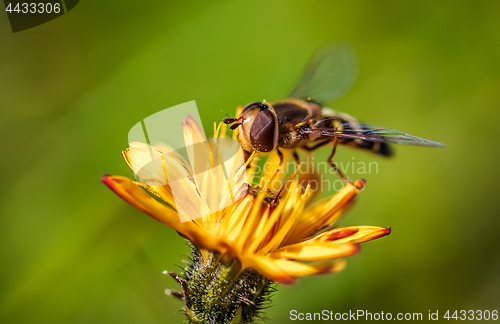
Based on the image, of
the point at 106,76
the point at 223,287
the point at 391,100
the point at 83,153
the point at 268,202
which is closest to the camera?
the point at 223,287

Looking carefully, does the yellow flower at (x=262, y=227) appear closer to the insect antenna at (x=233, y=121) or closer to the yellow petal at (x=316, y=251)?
the yellow petal at (x=316, y=251)

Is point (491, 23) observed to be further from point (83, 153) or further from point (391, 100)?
point (83, 153)

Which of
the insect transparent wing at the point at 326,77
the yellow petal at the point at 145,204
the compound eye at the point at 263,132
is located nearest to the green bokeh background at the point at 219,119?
the insect transparent wing at the point at 326,77

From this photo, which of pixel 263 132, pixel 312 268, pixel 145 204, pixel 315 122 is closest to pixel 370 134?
pixel 315 122

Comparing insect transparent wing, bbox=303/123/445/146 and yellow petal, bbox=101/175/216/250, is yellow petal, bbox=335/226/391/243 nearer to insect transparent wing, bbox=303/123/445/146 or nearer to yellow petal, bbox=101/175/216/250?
insect transparent wing, bbox=303/123/445/146

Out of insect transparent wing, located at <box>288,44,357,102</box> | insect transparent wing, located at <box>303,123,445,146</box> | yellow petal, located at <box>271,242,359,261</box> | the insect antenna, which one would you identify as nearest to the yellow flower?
yellow petal, located at <box>271,242,359,261</box>

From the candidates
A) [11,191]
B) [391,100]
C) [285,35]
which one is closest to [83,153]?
[11,191]

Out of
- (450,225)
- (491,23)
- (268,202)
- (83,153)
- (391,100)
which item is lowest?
(450,225)
